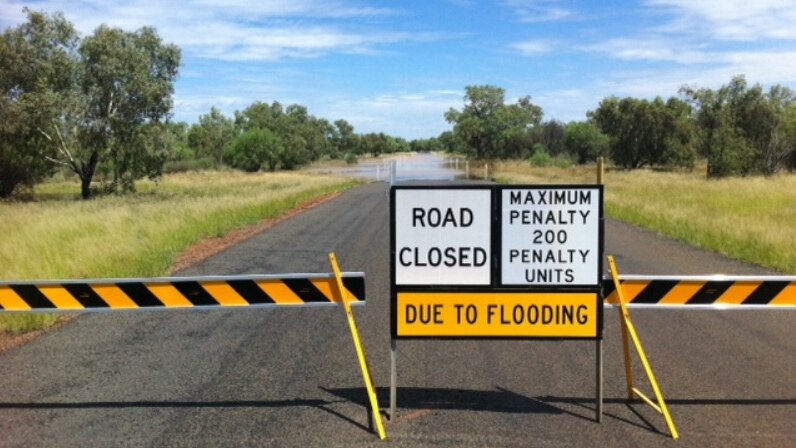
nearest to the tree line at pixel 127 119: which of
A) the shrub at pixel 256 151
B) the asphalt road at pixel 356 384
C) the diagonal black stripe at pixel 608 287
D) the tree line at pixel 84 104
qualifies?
the tree line at pixel 84 104

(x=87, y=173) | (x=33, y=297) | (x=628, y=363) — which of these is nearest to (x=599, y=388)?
(x=628, y=363)

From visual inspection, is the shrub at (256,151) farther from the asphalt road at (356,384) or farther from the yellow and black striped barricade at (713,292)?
the yellow and black striped barricade at (713,292)

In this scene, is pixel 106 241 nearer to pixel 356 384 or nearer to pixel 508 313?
pixel 356 384

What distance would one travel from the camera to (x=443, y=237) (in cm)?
477

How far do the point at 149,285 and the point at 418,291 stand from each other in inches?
78.0

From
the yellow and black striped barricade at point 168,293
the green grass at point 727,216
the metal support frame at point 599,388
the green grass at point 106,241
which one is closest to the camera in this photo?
the metal support frame at point 599,388

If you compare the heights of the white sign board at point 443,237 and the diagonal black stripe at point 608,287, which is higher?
the white sign board at point 443,237

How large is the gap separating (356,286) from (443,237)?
0.78 m

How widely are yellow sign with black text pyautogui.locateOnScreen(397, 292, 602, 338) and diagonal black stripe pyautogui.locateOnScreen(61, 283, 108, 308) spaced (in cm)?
223

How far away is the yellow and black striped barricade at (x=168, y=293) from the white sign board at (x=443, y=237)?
0.47 m

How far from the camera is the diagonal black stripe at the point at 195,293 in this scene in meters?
5.02

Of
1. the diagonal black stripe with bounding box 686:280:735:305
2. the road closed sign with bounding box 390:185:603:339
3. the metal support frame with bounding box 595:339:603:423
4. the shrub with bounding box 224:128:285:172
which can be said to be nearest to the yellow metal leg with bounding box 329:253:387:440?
the road closed sign with bounding box 390:185:603:339

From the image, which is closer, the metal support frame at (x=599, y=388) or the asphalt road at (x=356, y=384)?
the asphalt road at (x=356, y=384)

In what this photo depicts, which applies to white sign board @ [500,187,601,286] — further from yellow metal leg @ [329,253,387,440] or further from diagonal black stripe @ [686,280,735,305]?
yellow metal leg @ [329,253,387,440]
